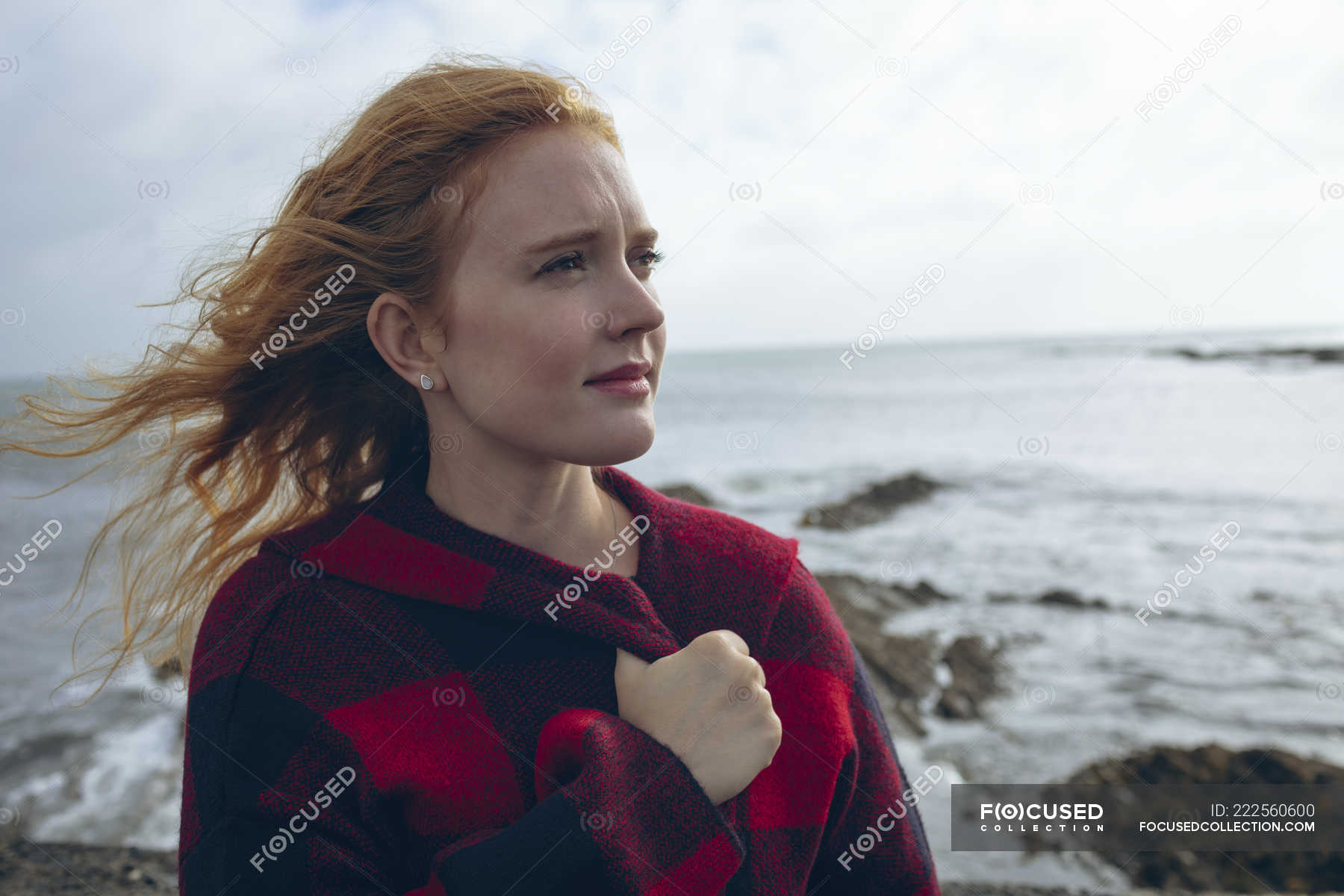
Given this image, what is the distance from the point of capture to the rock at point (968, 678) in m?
5.54

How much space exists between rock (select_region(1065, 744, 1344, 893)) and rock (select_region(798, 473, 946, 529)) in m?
6.57

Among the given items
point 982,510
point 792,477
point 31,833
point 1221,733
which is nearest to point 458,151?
point 31,833

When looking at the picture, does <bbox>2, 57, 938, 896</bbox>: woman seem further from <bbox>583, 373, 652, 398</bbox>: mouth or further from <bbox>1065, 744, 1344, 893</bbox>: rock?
<bbox>1065, 744, 1344, 893</bbox>: rock

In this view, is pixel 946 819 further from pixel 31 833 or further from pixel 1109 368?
pixel 1109 368

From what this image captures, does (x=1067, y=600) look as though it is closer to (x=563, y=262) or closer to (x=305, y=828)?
(x=563, y=262)

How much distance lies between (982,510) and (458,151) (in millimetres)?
11543

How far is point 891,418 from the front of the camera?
28500 millimetres

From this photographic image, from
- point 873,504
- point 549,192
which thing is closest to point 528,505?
point 549,192

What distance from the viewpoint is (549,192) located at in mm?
1593

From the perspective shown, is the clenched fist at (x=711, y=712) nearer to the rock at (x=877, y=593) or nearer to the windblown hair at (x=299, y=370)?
the windblown hair at (x=299, y=370)

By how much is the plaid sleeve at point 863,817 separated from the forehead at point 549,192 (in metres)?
0.87

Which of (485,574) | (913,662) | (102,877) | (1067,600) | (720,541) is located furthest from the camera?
(1067,600)
